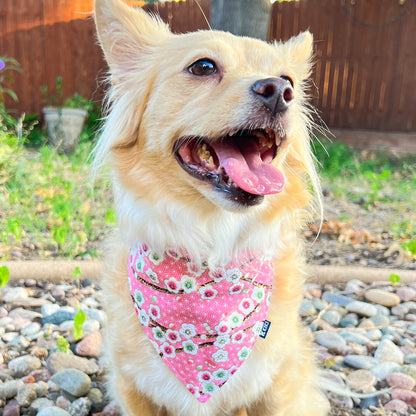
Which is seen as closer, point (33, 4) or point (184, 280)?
point (184, 280)

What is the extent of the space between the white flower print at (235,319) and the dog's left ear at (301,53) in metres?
1.15

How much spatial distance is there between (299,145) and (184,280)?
2.41 ft

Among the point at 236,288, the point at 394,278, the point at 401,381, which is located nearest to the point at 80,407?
the point at 236,288

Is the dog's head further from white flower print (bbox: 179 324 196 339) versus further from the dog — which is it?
white flower print (bbox: 179 324 196 339)

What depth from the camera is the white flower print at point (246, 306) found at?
1.87 metres

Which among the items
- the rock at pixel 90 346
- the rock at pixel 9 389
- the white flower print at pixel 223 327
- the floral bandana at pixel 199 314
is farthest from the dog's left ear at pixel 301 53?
the rock at pixel 9 389

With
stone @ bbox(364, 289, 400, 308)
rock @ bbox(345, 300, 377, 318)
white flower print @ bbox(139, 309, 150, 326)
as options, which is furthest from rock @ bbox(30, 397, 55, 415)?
stone @ bbox(364, 289, 400, 308)

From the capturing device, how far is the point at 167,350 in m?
1.86

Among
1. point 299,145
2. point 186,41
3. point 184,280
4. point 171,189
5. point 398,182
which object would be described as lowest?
point 398,182

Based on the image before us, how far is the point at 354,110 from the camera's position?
9758mm

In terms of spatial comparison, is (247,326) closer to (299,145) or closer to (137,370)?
(137,370)

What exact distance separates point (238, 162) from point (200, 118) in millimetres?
206

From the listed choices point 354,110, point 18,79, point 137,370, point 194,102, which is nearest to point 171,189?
point 194,102

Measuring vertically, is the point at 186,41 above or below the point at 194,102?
above
